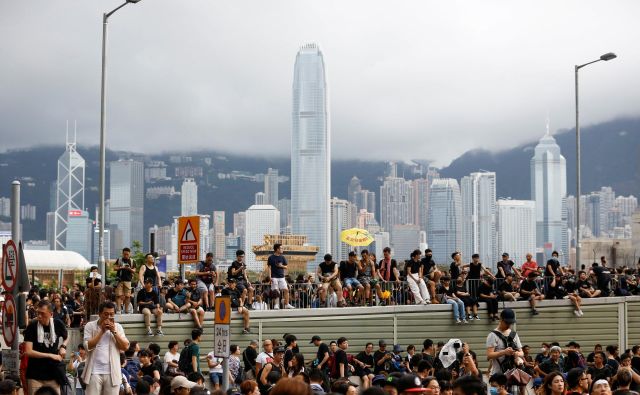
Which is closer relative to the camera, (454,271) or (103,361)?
(103,361)

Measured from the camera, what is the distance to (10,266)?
1188 cm

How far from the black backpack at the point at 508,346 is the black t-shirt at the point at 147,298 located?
13.3 metres

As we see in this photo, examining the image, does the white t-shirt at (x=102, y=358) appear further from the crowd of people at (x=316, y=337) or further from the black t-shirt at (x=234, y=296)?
the black t-shirt at (x=234, y=296)

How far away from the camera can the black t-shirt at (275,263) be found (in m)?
28.9

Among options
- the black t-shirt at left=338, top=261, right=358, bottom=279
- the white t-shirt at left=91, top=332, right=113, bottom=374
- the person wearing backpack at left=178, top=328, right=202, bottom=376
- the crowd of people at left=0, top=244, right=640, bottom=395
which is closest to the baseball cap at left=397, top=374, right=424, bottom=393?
the crowd of people at left=0, top=244, right=640, bottom=395

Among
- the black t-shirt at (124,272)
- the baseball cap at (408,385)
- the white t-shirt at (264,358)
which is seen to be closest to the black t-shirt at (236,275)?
the black t-shirt at (124,272)

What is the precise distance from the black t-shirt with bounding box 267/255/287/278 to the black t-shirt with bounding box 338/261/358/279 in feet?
6.12

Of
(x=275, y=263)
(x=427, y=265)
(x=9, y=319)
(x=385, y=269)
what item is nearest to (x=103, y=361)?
(x=9, y=319)

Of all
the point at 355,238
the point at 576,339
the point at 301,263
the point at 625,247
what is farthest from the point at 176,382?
the point at 301,263

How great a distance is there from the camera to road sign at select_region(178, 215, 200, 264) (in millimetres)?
22378

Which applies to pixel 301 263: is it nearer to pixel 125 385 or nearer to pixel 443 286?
pixel 443 286

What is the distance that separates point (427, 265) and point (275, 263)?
4.38 m

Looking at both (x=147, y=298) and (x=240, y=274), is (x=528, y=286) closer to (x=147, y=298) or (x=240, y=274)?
(x=240, y=274)

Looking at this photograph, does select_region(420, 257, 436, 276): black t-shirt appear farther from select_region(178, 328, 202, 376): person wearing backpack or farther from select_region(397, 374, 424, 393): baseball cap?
select_region(397, 374, 424, 393): baseball cap
